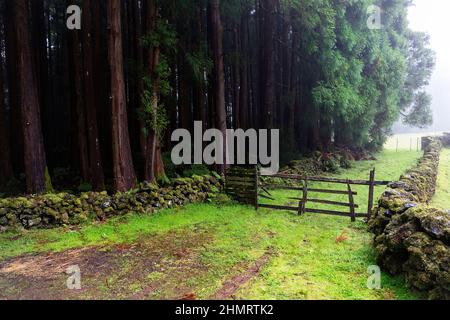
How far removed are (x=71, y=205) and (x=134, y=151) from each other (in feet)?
23.0

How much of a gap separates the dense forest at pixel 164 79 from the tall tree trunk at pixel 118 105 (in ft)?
0.10

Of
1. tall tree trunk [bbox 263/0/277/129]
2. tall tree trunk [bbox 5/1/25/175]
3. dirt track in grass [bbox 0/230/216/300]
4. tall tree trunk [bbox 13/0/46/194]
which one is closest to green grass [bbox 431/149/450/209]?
tall tree trunk [bbox 263/0/277/129]

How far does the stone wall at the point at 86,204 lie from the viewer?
25.5 feet

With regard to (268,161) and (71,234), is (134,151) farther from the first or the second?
(71,234)

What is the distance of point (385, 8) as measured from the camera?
22.5m

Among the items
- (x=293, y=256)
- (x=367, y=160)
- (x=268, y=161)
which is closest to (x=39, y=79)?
(x=268, y=161)

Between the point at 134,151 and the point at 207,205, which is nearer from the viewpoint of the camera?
the point at 207,205

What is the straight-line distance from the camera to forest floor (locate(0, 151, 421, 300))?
193 inches

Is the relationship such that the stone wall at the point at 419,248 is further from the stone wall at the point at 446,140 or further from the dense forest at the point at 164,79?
the stone wall at the point at 446,140

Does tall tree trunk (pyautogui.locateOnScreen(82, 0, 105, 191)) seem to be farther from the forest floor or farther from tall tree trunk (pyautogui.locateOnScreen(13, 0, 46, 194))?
the forest floor

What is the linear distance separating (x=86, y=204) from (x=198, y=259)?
13.5ft

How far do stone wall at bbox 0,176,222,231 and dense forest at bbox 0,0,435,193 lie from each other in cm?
72

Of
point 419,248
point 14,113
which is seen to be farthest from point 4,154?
point 419,248

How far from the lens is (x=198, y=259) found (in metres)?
6.14
